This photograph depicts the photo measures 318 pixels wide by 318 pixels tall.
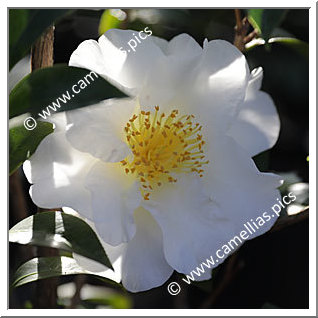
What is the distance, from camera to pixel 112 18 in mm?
977

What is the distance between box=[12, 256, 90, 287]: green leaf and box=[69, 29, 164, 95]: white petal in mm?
267

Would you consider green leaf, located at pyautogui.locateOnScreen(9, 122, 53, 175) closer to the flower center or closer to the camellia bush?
the camellia bush

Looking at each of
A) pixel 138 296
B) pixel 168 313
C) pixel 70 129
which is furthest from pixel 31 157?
pixel 138 296

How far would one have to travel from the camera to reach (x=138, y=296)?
1390 millimetres

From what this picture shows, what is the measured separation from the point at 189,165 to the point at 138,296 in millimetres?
653

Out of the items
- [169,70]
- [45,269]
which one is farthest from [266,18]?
[45,269]

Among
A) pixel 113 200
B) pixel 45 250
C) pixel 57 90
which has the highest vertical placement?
pixel 57 90

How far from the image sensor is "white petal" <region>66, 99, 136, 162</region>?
715mm

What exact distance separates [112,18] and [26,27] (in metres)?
0.36

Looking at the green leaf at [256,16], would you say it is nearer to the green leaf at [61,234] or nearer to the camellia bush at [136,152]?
the camellia bush at [136,152]

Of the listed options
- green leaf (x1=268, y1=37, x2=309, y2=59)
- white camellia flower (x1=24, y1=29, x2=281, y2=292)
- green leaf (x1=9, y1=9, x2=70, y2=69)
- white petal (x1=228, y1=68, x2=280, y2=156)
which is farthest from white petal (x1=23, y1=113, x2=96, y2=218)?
green leaf (x1=268, y1=37, x2=309, y2=59)

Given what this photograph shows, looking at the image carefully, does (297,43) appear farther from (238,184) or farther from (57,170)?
(57,170)

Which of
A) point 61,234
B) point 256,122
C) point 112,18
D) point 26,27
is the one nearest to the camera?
point 26,27
